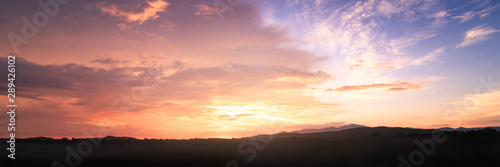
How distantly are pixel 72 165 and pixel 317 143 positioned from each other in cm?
2391

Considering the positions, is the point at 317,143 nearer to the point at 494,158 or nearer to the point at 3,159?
the point at 494,158

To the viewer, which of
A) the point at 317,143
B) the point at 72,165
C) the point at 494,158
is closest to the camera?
the point at 72,165

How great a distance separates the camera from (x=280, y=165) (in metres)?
25.7

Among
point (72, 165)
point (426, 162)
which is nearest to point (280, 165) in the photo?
point (426, 162)

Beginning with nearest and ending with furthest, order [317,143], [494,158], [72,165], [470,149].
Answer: [72,165]
[494,158]
[470,149]
[317,143]

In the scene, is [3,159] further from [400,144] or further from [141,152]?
[400,144]

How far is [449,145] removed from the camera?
29.5 m

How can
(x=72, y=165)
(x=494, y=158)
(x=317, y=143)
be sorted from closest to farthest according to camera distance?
(x=72, y=165) < (x=494, y=158) < (x=317, y=143)

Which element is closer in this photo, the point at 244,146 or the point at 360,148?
the point at 360,148

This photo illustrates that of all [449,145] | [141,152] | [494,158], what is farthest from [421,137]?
[141,152]

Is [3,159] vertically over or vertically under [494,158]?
over

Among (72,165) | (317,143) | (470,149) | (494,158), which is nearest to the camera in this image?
(72,165)

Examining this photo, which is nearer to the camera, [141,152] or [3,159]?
[3,159]

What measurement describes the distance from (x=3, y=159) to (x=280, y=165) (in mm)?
24587
